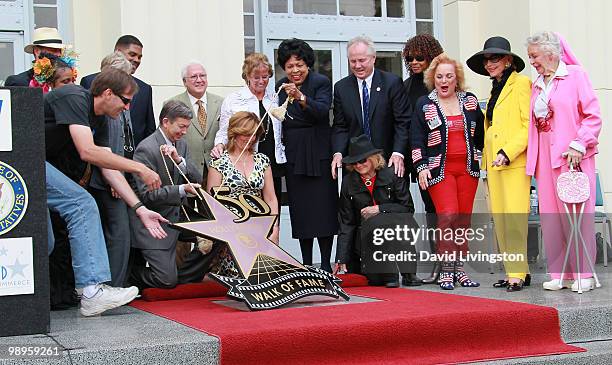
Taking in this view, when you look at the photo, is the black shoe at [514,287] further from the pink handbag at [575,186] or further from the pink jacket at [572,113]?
the pink jacket at [572,113]

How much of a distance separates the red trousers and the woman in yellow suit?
0.63ft

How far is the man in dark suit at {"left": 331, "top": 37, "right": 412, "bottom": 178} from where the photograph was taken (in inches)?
271

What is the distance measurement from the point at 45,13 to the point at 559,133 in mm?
4676

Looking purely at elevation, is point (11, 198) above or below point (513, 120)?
below

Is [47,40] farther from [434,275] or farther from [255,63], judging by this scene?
[434,275]

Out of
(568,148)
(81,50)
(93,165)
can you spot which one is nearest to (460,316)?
(568,148)

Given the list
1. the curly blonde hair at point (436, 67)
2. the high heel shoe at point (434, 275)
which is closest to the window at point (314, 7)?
the curly blonde hair at point (436, 67)

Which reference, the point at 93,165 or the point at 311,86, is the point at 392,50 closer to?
the point at 311,86

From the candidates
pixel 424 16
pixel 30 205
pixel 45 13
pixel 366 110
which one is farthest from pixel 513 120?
pixel 45 13

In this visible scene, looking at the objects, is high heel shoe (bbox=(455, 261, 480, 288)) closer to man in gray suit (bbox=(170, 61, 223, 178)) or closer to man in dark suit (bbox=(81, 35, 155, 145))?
man in gray suit (bbox=(170, 61, 223, 178))

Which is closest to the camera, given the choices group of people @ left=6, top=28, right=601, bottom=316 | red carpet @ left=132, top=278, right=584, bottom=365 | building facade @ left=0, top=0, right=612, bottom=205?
red carpet @ left=132, top=278, right=584, bottom=365

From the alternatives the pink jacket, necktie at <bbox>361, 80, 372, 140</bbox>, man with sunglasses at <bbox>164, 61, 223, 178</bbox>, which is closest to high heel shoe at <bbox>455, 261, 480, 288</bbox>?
the pink jacket

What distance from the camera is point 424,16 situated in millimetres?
10000

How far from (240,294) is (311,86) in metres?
2.03
